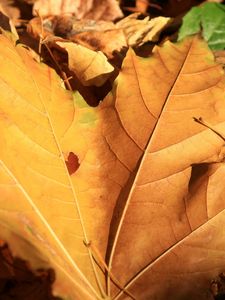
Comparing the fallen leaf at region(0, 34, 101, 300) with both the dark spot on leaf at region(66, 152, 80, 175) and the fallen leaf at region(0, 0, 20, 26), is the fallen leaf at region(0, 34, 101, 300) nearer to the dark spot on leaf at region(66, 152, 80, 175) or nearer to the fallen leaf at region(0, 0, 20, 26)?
the dark spot on leaf at region(66, 152, 80, 175)

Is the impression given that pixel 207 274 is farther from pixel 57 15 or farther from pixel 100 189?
pixel 57 15

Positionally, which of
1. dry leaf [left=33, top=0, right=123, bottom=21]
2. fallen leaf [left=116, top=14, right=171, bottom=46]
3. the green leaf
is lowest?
the green leaf

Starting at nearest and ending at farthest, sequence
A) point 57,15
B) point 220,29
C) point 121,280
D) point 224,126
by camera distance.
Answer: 1. point 121,280
2. point 224,126
3. point 220,29
4. point 57,15

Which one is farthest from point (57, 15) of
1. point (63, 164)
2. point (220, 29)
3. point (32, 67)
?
point (63, 164)

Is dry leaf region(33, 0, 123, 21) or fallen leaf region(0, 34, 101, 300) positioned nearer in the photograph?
fallen leaf region(0, 34, 101, 300)

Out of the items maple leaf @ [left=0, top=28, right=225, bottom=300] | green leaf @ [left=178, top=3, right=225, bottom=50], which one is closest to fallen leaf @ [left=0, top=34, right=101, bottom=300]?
maple leaf @ [left=0, top=28, right=225, bottom=300]
